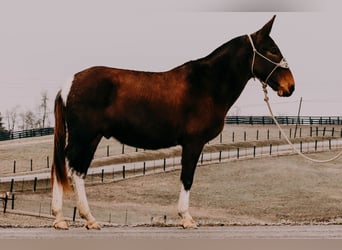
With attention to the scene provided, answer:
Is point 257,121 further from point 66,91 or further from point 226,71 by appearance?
point 66,91

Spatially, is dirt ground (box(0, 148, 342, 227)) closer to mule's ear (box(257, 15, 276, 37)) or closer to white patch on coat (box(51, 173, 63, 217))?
white patch on coat (box(51, 173, 63, 217))

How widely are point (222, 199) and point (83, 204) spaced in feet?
2.07

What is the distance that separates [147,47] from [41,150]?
677 millimetres

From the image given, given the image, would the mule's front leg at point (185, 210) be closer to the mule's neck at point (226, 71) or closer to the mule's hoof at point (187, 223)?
the mule's hoof at point (187, 223)

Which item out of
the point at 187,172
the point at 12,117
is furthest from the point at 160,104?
the point at 12,117

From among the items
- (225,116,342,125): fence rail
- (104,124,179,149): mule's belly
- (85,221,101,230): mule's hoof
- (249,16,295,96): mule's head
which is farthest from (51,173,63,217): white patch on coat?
(249,16,295,96): mule's head

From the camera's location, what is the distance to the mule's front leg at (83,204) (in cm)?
250

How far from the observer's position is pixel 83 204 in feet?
8.30

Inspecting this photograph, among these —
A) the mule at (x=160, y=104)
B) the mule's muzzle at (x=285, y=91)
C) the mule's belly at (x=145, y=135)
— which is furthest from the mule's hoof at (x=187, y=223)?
the mule's muzzle at (x=285, y=91)

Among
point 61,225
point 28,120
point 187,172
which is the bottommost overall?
point 61,225

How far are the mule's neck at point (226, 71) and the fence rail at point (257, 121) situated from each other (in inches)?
11.2

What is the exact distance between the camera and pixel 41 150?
8.97 ft

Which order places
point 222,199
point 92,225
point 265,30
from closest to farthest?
point 265,30, point 92,225, point 222,199

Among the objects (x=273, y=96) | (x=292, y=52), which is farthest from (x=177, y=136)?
(x=292, y=52)
